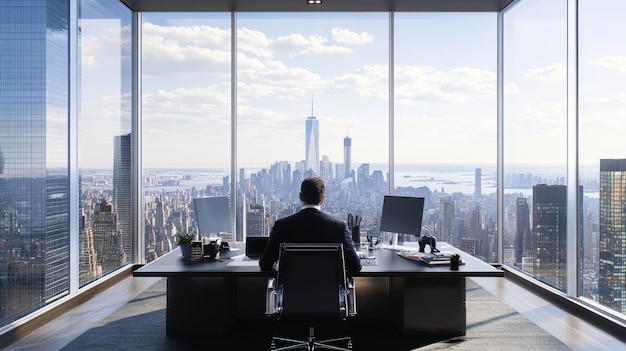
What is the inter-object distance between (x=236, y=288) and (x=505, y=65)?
461 centimetres

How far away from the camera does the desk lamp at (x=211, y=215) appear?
4.73m

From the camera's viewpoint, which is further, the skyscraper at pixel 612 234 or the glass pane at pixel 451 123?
the glass pane at pixel 451 123

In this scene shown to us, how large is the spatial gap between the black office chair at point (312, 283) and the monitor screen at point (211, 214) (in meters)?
1.51

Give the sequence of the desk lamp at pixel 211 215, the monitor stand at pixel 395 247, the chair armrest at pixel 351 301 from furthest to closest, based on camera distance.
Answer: the monitor stand at pixel 395 247, the desk lamp at pixel 211 215, the chair armrest at pixel 351 301

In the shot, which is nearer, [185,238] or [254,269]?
[254,269]

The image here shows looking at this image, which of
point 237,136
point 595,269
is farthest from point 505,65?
point 237,136

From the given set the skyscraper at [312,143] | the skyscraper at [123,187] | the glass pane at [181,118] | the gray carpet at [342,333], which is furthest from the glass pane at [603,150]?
the skyscraper at [123,187]

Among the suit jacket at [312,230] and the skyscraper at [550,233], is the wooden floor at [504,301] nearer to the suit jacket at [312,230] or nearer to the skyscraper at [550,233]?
the skyscraper at [550,233]

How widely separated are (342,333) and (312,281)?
121cm

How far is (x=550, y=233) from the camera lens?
19.2 ft

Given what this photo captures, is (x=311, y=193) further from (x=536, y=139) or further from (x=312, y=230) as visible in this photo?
(x=536, y=139)

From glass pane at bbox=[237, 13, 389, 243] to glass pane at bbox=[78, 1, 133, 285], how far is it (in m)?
1.46

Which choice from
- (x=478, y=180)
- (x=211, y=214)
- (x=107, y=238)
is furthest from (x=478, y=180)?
(x=107, y=238)

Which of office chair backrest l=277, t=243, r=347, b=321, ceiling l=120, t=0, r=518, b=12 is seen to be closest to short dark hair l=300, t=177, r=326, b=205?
office chair backrest l=277, t=243, r=347, b=321
